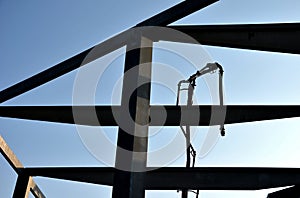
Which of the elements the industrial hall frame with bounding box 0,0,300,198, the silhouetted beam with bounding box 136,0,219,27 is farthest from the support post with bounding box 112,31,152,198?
Answer: the silhouetted beam with bounding box 136,0,219,27

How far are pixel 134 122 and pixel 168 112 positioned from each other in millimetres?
1151

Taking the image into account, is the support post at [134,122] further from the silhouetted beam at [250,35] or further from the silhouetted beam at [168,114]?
the silhouetted beam at [168,114]

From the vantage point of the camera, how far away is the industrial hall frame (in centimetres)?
293

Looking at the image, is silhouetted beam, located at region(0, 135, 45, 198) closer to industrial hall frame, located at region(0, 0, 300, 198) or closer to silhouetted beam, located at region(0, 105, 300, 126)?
industrial hall frame, located at region(0, 0, 300, 198)

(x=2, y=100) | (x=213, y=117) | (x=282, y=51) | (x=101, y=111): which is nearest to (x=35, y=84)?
(x=2, y=100)

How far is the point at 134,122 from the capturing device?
9.62 feet

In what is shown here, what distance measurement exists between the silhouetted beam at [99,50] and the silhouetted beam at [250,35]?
239mm

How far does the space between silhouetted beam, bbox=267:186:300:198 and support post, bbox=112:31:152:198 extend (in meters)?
2.06

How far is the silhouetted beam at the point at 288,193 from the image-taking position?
3920mm

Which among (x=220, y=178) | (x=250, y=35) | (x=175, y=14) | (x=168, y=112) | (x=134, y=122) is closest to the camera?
(x=134, y=122)

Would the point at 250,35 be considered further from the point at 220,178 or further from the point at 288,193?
the point at 288,193

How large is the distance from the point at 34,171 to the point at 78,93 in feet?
4.36

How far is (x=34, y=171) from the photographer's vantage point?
15.8ft

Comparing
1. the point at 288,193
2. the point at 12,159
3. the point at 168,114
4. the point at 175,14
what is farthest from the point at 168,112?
the point at 12,159
